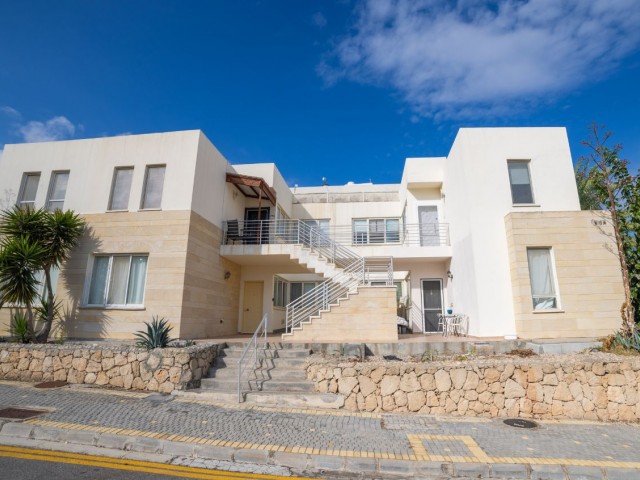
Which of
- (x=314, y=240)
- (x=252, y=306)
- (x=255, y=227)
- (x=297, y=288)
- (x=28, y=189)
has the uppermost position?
(x=28, y=189)

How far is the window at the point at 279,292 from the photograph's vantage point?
665 inches

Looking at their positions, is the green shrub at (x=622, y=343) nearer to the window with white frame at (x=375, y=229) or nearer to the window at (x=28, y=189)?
Answer: the window with white frame at (x=375, y=229)

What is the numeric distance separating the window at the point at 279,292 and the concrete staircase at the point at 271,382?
7197mm

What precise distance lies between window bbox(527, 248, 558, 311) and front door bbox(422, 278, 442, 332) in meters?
4.72

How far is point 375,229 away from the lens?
748 inches

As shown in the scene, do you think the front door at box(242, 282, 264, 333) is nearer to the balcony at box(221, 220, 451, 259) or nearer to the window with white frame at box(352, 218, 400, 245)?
the balcony at box(221, 220, 451, 259)

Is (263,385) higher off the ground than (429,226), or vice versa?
(429,226)

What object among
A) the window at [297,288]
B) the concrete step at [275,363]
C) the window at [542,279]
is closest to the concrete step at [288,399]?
the concrete step at [275,363]

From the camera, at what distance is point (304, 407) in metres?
7.04

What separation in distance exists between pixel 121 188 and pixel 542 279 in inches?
572

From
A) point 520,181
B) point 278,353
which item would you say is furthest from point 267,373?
point 520,181

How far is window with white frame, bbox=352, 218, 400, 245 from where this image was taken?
18641 mm

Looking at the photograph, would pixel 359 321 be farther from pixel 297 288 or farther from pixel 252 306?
pixel 297 288

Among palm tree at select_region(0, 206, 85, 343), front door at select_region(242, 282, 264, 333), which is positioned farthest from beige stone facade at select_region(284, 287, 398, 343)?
palm tree at select_region(0, 206, 85, 343)
